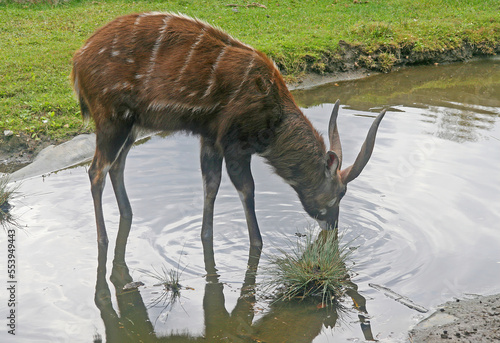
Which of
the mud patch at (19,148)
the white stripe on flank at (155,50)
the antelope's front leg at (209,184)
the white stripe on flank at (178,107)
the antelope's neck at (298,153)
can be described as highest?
the white stripe on flank at (155,50)

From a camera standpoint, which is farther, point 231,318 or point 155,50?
point 155,50

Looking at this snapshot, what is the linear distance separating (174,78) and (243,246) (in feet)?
5.00

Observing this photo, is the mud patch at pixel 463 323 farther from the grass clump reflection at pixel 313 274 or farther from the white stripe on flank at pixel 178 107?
the white stripe on flank at pixel 178 107

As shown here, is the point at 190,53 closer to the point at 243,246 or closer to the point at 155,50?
the point at 155,50

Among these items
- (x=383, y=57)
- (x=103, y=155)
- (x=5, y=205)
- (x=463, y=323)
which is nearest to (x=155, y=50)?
(x=103, y=155)

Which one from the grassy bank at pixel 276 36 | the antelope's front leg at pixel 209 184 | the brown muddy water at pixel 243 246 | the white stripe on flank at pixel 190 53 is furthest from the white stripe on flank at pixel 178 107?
the grassy bank at pixel 276 36

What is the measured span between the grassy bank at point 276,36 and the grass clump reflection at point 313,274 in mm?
3715

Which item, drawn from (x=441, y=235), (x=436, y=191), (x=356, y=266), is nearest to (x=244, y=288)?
(x=356, y=266)

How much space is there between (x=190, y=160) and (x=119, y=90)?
82.0 inches

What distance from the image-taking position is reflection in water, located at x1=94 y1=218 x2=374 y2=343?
3.82 meters

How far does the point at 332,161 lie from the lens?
194 inches

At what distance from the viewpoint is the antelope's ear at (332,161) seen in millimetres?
4848

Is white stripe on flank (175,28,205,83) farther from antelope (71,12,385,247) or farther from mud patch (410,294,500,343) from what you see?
mud patch (410,294,500,343)

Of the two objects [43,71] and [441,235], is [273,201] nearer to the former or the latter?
[441,235]
